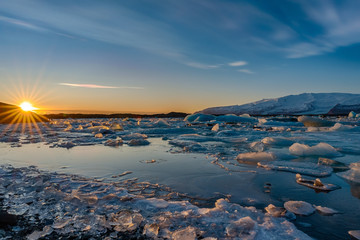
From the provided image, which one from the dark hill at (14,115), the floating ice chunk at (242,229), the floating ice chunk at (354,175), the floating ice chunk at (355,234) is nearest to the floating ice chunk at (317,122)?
the floating ice chunk at (354,175)

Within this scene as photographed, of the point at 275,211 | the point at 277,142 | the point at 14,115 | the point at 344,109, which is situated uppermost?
the point at 14,115

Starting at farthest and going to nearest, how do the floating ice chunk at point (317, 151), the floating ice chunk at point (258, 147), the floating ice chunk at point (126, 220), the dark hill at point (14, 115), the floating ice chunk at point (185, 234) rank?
the dark hill at point (14, 115)
the floating ice chunk at point (258, 147)
the floating ice chunk at point (317, 151)
the floating ice chunk at point (126, 220)
the floating ice chunk at point (185, 234)

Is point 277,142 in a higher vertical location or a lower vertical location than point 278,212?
lower

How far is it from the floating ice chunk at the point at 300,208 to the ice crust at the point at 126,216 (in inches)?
8.2

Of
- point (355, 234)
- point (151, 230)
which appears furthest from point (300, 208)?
point (151, 230)

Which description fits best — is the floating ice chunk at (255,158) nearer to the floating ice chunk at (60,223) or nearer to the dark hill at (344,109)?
the floating ice chunk at (60,223)

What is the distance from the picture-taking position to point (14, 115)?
19.1 metres

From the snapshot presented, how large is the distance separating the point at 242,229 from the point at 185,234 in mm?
362

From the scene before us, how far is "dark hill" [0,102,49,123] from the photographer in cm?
1689

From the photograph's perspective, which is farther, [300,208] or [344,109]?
[344,109]

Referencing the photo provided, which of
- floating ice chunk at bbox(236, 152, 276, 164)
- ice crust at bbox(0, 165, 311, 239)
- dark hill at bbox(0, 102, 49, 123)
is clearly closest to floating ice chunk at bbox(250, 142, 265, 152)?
floating ice chunk at bbox(236, 152, 276, 164)

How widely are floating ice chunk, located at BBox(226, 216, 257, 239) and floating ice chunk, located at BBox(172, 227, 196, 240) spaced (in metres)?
0.22

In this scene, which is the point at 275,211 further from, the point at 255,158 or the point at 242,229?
the point at 255,158

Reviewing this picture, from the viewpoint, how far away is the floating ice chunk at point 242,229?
1298mm
